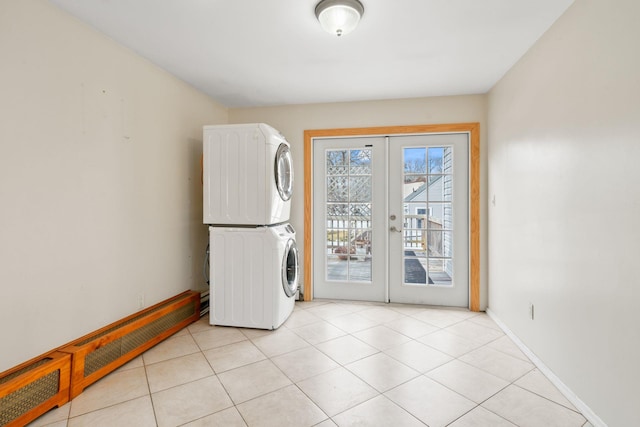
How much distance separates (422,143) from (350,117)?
88 cm

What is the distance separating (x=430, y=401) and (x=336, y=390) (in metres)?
0.56

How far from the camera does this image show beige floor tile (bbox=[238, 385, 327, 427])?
5.43 ft

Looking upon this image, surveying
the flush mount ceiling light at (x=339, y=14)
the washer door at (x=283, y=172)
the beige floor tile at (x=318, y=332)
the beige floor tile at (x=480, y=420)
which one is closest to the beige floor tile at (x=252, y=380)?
the beige floor tile at (x=318, y=332)

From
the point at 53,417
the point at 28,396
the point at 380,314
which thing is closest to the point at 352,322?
the point at 380,314

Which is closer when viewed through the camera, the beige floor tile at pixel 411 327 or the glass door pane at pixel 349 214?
the beige floor tile at pixel 411 327

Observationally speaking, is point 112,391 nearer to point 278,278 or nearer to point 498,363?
point 278,278

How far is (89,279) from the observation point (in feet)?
7.00

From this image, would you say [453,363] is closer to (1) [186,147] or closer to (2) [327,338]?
(2) [327,338]

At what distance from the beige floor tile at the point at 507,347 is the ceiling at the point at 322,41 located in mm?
2360

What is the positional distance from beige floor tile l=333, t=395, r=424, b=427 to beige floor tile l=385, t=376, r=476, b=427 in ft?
0.17

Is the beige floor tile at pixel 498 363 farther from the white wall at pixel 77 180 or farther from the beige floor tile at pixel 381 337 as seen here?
the white wall at pixel 77 180

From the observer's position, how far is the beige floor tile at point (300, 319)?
9.99 feet

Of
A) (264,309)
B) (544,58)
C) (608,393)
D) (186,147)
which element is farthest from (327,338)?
(544,58)

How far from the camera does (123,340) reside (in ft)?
7.27
